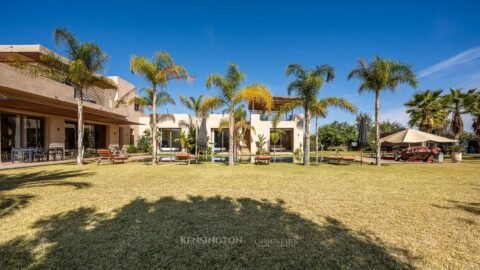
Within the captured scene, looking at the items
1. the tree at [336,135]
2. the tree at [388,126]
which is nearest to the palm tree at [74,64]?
the tree at [336,135]

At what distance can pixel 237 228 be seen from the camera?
401 cm

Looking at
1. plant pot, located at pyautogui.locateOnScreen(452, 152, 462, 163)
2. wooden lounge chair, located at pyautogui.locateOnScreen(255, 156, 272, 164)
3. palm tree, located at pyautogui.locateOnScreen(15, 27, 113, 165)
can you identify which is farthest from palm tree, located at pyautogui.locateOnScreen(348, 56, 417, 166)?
palm tree, located at pyautogui.locateOnScreen(15, 27, 113, 165)

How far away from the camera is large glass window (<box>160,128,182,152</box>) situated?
27.8 m

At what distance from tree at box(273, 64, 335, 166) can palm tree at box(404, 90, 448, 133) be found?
573 inches

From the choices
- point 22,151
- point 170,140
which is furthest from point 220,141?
point 22,151

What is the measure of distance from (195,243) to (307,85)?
1217 cm

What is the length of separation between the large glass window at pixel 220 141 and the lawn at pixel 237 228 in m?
19.6

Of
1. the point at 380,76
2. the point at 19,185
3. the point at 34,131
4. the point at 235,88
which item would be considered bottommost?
the point at 19,185

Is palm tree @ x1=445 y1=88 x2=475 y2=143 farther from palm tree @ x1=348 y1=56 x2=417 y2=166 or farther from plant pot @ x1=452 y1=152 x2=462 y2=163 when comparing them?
palm tree @ x1=348 y1=56 x2=417 y2=166

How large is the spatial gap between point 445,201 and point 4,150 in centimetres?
2116

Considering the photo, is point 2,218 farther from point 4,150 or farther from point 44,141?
point 44,141

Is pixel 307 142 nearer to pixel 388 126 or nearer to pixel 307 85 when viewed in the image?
pixel 307 85

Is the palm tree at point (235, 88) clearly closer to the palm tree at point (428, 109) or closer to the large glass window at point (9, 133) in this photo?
the large glass window at point (9, 133)

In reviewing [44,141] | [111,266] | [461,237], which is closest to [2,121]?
[44,141]
